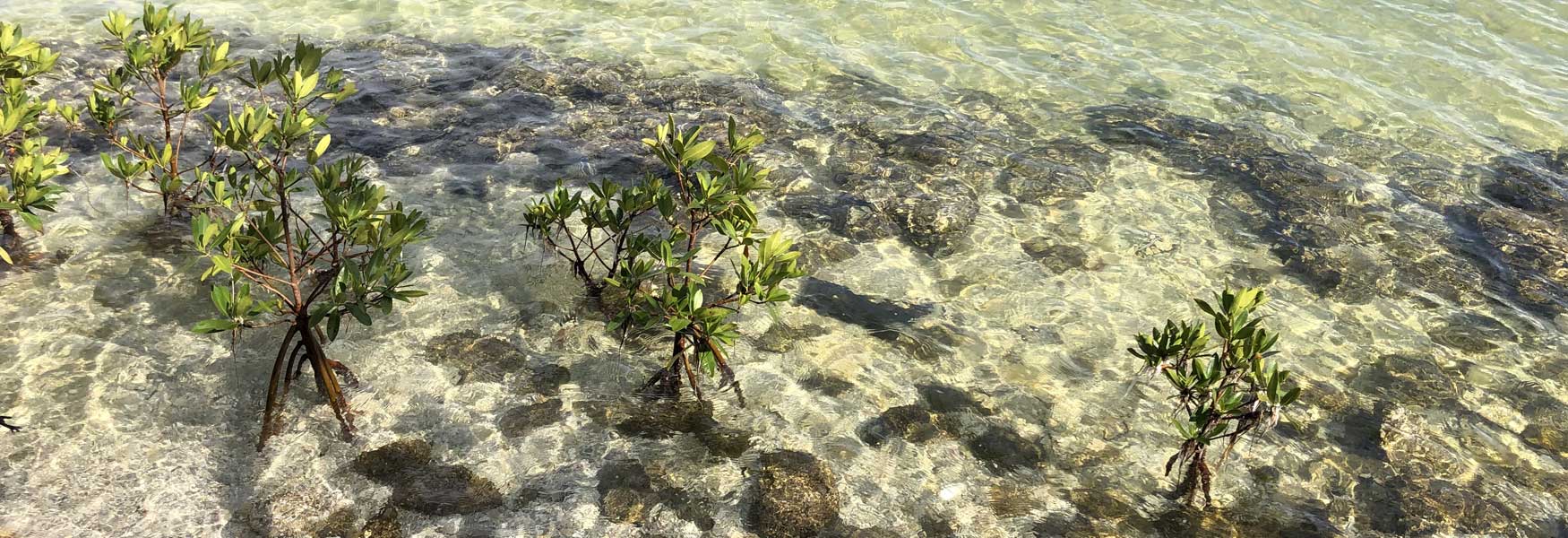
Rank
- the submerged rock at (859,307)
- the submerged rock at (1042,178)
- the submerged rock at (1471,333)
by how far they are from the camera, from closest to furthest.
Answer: the submerged rock at (859,307)
the submerged rock at (1471,333)
the submerged rock at (1042,178)

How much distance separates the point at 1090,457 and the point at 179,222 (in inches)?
234

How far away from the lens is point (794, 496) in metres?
4.04

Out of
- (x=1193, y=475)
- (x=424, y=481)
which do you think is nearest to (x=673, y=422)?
(x=424, y=481)

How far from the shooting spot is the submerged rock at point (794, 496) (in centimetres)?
390

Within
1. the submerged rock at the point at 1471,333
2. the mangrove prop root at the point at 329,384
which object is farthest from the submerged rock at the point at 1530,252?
the mangrove prop root at the point at 329,384

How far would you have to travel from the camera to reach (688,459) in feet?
13.8

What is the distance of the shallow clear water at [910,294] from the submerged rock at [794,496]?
0.27ft

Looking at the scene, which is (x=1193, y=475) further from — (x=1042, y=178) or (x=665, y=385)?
(x=1042, y=178)

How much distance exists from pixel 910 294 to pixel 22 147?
5200mm

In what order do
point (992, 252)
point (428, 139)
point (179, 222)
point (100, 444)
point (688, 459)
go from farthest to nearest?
point (428, 139) → point (992, 252) → point (179, 222) → point (688, 459) → point (100, 444)

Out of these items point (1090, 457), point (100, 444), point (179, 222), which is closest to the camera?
point (100, 444)

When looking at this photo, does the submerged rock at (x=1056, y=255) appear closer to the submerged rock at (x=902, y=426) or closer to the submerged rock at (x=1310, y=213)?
the submerged rock at (x=1310, y=213)

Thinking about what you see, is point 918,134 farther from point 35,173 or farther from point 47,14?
point 47,14

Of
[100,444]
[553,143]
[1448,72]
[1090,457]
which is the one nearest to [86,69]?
[553,143]
